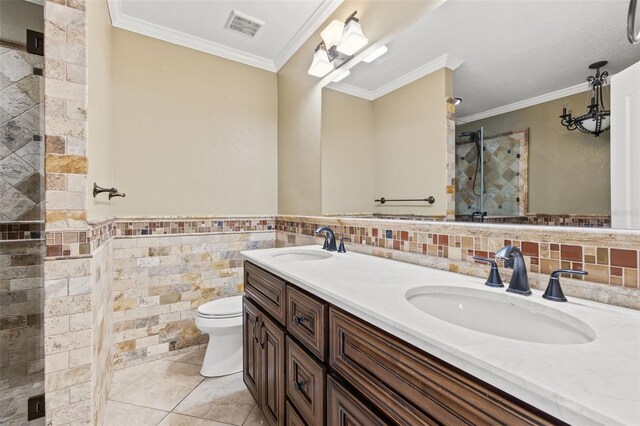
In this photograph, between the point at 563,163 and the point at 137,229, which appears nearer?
the point at 563,163

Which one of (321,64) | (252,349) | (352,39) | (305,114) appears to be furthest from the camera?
(305,114)

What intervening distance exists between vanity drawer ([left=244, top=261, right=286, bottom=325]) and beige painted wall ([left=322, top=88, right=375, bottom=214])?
709 millimetres

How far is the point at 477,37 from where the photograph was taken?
1128 millimetres

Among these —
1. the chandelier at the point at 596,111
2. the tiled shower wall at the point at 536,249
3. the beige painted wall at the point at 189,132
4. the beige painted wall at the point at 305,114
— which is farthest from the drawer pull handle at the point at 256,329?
the chandelier at the point at 596,111

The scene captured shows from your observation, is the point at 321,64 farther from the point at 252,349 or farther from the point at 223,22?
the point at 252,349

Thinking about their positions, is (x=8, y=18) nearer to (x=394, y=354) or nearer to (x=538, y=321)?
(x=394, y=354)

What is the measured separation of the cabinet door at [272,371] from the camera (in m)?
1.20

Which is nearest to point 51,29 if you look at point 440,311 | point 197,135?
point 197,135

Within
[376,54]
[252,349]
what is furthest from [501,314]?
[376,54]

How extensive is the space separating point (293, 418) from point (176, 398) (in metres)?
1.07

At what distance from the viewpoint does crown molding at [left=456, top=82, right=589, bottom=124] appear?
2.76 feet

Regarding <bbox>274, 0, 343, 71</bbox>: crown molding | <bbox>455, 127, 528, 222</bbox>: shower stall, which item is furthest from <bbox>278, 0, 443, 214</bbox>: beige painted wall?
<bbox>455, 127, 528, 222</bbox>: shower stall

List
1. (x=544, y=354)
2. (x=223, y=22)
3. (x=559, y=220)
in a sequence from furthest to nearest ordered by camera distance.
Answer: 1. (x=223, y=22)
2. (x=559, y=220)
3. (x=544, y=354)

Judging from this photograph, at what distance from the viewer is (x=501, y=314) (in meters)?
0.85
